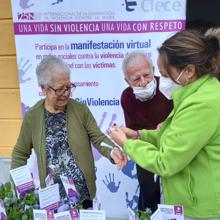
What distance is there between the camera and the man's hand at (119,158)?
1.90 meters

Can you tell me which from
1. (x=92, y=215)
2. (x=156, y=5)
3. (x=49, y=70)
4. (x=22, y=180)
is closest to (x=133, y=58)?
(x=156, y=5)

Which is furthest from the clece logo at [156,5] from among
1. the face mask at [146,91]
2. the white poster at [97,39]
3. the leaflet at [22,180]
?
the leaflet at [22,180]

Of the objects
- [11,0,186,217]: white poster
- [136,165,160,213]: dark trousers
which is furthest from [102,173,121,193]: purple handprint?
[136,165,160,213]: dark trousers

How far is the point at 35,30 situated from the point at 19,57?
234 mm

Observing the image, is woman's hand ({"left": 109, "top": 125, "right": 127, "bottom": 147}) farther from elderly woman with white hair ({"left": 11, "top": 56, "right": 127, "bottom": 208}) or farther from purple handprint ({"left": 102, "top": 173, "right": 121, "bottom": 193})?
purple handprint ({"left": 102, "top": 173, "right": 121, "bottom": 193})

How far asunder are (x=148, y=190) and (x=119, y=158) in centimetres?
82

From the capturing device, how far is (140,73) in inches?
95.4

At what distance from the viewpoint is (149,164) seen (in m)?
1.49

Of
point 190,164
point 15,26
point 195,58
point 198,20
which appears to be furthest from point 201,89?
point 15,26

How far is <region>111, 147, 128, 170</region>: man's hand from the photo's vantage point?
190 centimetres

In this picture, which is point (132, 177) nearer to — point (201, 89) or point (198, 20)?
point (198, 20)

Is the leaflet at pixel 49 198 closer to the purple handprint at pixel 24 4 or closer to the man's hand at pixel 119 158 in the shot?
the man's hand at pixel 119 158

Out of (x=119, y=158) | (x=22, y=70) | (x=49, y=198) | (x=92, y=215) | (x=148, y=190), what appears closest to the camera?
(x=92, y=215)

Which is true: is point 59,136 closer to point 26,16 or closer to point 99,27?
point 99,27
